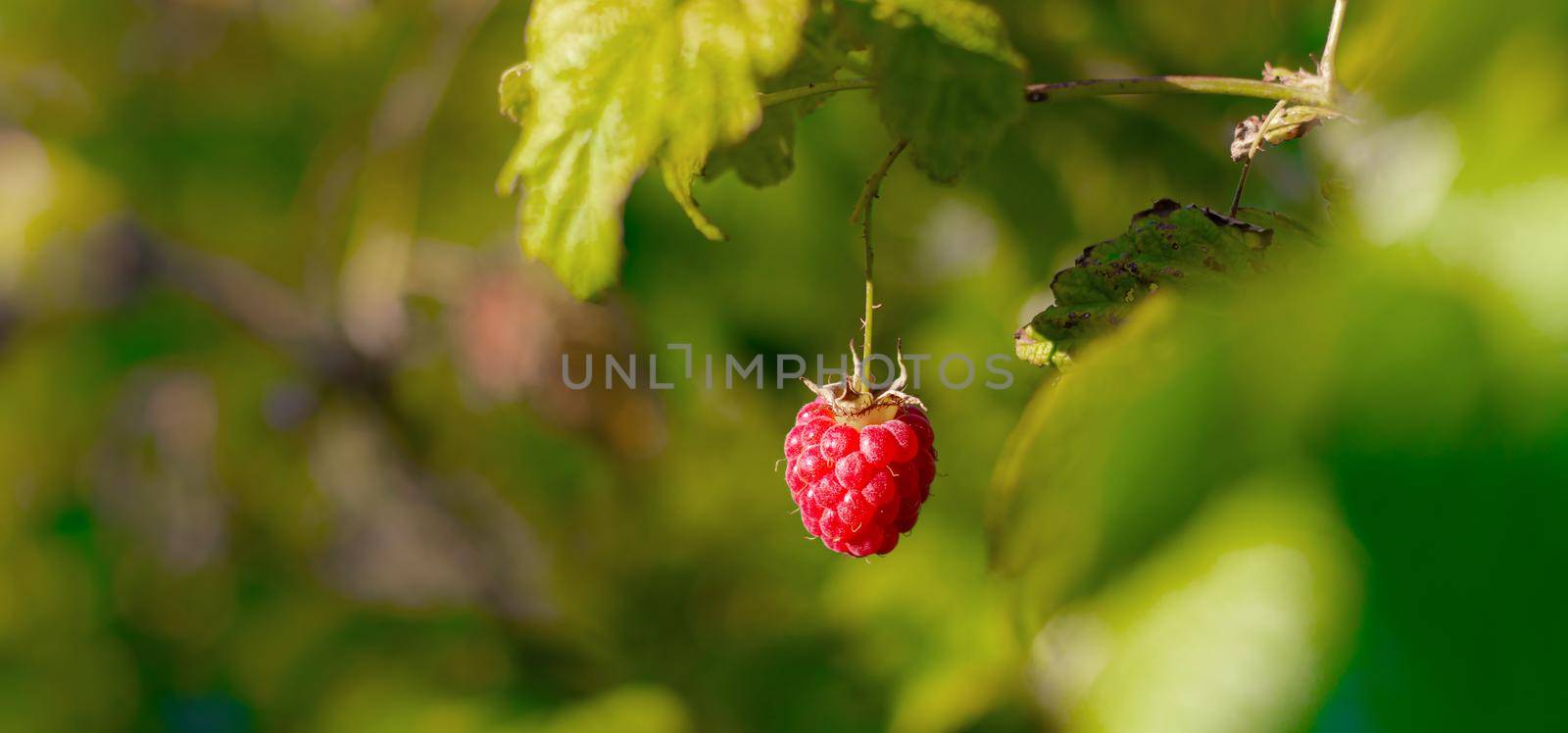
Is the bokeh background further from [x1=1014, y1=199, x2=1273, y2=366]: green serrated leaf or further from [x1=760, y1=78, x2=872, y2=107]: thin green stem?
[x1=760, y1=78, x2=872, y2=107]: thin green stem

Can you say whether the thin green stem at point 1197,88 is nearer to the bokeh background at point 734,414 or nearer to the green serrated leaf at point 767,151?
the bokeh background at point 734,414

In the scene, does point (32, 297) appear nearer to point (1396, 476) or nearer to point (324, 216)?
point (324, 216)

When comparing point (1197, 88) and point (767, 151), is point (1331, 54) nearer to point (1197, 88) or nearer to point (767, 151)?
point (1197, 88)

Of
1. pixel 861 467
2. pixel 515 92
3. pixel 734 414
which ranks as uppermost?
pixel 734 414

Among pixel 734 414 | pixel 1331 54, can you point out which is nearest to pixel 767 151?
pixel 1331 54

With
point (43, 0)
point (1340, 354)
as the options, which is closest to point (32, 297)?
point (43, 0)
